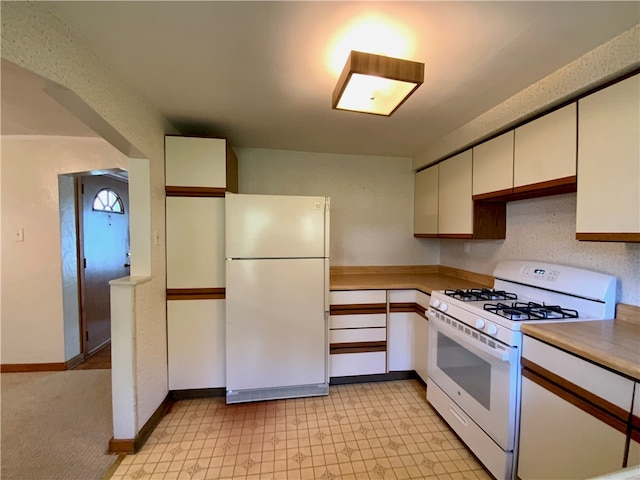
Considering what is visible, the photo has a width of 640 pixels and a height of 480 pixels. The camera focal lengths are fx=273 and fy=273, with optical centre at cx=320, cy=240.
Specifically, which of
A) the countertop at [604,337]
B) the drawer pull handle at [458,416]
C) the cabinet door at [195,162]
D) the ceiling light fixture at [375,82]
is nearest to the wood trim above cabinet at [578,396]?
the countertop at [604,337]

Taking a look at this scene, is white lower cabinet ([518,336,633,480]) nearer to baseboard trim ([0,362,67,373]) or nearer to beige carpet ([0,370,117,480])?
beige carpet ([0,370,117,480])

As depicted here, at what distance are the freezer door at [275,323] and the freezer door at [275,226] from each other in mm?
80

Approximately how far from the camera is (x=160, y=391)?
79.0 inches

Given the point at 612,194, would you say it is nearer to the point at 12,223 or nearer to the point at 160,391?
the point at 160,391

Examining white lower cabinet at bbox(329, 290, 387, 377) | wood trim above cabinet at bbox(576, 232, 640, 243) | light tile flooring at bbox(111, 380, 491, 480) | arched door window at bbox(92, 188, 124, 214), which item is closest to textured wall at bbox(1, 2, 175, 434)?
light tile flooring at bbox(111, 380, 491, 480)

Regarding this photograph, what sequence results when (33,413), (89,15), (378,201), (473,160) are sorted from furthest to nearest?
(378,201)
(473,160)
(33,413)
(89,15)

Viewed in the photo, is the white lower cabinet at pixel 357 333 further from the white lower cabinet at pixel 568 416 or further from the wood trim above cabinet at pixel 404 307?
the white lower cabinet at pixel 568 416

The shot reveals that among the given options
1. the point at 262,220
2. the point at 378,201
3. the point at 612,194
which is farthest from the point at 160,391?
the point at 612,194

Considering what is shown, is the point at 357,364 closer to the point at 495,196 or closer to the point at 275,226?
the point at 275,226

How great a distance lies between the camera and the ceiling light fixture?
3.71 ft

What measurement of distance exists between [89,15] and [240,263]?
1.50 m

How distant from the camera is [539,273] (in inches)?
69.7

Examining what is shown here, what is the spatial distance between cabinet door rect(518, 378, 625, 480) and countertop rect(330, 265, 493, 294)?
101 centimetres

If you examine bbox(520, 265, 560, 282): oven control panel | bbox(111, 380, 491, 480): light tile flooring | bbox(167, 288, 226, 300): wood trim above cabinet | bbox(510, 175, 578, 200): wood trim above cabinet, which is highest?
bbox(510, 175, 578, 200): wood trim above cabinet
